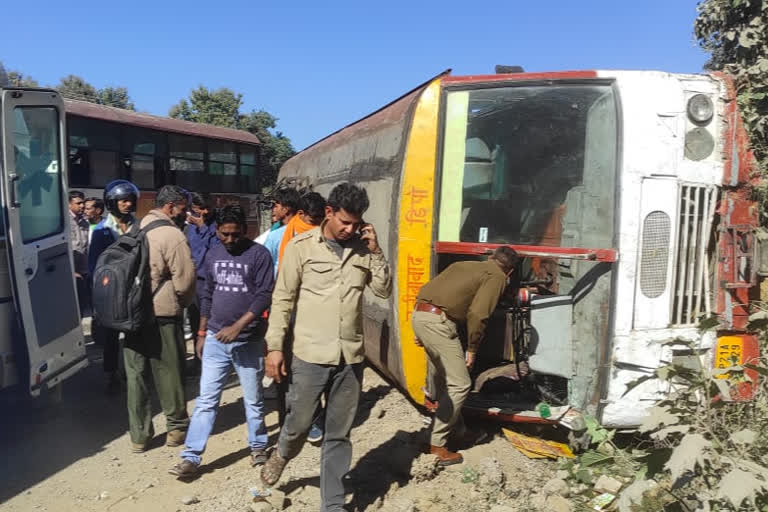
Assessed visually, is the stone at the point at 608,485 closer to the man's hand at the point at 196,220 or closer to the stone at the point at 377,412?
the stone at the point at 377,412

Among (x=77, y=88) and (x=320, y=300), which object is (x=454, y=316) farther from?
(x=77, y=88)

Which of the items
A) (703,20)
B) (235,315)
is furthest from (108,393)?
(703,20)

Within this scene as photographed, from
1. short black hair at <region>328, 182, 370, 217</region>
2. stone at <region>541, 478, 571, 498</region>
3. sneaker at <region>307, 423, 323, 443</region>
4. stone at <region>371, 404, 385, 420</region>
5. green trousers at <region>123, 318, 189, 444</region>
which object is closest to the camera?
short black hair at <region>328, 182, 370, 217</region>

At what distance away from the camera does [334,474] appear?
121 inches

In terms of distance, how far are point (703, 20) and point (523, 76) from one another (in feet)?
20.7

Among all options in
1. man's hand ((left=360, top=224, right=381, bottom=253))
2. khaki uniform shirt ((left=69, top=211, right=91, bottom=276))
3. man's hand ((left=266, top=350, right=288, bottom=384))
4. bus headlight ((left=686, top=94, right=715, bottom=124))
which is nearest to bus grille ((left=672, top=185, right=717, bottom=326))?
bus headlight ((left=686, top=94, right=715, bottom=124))

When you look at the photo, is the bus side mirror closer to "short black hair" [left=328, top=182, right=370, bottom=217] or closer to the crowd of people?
the crowd of people

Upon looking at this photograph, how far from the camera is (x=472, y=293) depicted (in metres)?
3.81

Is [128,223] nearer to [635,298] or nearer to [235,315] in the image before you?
[235,315]

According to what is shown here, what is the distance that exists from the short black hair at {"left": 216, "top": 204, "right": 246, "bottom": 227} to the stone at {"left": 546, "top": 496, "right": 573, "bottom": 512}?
255 centimetres

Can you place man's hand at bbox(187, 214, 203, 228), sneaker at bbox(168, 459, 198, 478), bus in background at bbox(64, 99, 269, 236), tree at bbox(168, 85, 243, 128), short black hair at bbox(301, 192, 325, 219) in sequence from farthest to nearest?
1. tree at bbox(168, 85, 243, 128)
2. bus in background at bbox(64, 99, 269, 236)
3. man's hand at bbox(187, 214, 203, 228)
4. short black hair at bbox(301, 192, 325, 219)
5. sneaker at bbox(168, 459, 198, 478)

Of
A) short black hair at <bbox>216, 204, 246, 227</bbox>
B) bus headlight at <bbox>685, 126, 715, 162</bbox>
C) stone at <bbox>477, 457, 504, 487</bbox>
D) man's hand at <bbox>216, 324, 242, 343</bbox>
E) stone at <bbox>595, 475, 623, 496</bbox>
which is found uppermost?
bus headlight at <bbox>685, 126, 715, 162</bbox>

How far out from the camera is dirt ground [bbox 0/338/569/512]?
11.2 ft

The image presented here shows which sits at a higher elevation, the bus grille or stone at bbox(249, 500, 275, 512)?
the bus grille
